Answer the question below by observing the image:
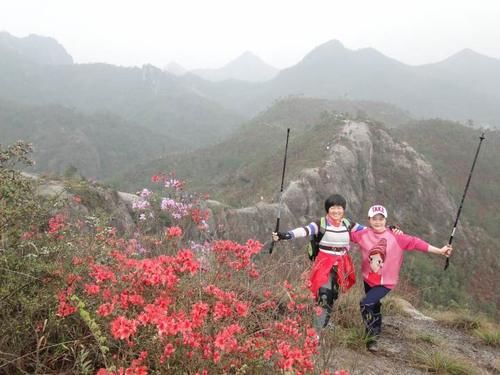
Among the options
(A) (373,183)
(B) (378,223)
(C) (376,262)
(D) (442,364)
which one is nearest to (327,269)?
(C) (376,262)

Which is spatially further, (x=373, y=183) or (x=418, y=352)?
(x=373, y=183)

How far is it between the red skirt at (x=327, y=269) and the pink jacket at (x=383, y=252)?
29 cm

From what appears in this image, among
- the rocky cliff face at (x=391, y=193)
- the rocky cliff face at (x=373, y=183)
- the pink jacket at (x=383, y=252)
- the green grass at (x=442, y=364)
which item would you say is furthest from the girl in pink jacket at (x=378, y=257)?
the rocky cliff face at (x=373, y=183)

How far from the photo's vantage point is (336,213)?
15.1ft

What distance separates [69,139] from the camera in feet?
362

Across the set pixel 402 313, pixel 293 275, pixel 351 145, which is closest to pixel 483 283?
pixel 351 145

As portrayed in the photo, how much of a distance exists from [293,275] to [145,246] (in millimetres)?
2045

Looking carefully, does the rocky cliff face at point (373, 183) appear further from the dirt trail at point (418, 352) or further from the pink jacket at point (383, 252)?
the pink jacket at point (383, 252)

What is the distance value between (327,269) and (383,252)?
74 cm

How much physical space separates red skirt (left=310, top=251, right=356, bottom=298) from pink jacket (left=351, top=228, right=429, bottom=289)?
286 millimetres

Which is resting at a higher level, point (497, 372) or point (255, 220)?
point (497, 372)

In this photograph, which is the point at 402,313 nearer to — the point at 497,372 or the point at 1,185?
the point at 497,372

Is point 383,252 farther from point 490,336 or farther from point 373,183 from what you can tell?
point 373,183

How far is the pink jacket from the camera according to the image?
464 centimetres
